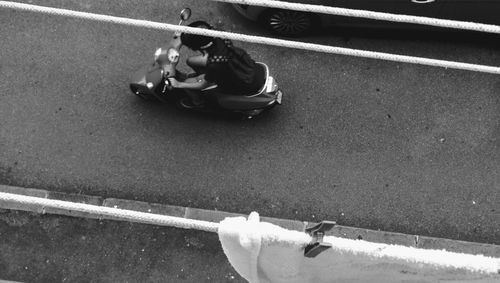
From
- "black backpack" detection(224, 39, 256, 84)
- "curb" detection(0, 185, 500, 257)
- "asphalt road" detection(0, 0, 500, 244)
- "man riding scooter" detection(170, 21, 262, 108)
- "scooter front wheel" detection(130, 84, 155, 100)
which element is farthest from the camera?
"scooter front wheel" detection(130, 84, 155, 100)

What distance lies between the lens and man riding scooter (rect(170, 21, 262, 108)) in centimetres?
506

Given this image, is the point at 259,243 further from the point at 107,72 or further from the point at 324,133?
the point at 107,72

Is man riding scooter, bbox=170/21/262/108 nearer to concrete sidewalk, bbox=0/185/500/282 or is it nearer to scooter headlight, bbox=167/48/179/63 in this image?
scooter headlight, bbox=167/48/179/63

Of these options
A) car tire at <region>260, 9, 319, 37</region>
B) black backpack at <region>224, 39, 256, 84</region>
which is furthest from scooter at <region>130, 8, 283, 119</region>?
car tire at <region>260, 9, 319, 37</region>

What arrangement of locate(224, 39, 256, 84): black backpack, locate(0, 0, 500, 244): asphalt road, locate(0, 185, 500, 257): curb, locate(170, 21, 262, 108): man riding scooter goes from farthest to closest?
locate(0, 0, 500, 244): asphalt road → locate(0, 185, 500, 257): curb → locate(224, 39, 256, 84): black backpack → locate(170, 21, 262, 108): man riding scooter

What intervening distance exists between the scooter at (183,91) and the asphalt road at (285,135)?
1.22ft

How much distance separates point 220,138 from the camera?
6125 mm

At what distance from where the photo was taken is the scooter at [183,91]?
18.5 ft

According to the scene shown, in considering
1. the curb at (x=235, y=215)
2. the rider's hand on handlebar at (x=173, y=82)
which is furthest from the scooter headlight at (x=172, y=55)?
the curb at (x=235, y=215)

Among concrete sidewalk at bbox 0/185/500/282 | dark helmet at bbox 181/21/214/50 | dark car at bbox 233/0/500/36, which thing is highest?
dark car at bbox 233/0/500/36

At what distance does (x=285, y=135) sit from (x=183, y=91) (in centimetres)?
133

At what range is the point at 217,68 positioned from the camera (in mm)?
5172

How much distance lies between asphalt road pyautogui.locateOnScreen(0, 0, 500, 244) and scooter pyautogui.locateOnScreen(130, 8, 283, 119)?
0.37 m

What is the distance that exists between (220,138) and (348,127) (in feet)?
5.09
